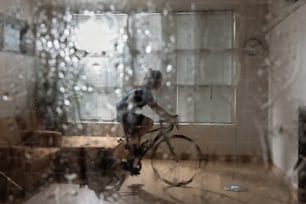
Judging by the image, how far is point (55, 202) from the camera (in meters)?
1.13

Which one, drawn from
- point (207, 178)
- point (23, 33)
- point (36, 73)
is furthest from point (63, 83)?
point (207, 178)

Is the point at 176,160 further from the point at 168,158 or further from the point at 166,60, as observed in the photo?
the point at 166,60

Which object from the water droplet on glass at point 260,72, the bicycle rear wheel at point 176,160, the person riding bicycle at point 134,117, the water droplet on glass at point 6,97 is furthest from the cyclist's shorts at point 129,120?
the water droplet on glass at point 260,72

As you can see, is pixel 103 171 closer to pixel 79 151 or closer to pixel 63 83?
pixel 79 151

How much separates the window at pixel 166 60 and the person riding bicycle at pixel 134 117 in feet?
0.10

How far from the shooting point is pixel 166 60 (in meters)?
1.42

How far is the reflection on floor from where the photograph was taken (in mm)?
1140

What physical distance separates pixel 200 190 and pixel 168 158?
0.52ft

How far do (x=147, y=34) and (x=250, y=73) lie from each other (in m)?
0.42

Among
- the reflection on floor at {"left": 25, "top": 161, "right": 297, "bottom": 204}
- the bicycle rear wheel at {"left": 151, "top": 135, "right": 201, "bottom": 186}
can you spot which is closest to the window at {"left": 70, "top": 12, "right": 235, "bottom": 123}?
the bicycle rear wheel at {"left": 151, "top": 135, "right": 201, "bottom": 186}

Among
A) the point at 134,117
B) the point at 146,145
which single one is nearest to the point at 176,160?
the point at 146,145

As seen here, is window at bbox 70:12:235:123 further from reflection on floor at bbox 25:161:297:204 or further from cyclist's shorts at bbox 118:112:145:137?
reflection on floor at bbox 25:161:297:204

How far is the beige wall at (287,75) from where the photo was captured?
3.97 ft

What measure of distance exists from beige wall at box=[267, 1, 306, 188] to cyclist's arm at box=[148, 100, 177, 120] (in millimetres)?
341
